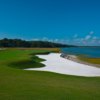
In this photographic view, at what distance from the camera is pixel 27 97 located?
1038 cm

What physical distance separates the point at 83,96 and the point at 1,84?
15.3 feet

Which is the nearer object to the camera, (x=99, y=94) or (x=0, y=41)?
(x=99, y=94)

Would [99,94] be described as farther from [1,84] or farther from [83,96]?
[1,84]

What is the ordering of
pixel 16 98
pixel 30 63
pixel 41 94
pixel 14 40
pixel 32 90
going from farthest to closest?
1. pixel 14 40
2. pixel 30 63
3. pixel 32 90
4. pixel 41 94
5. pixel 16 98

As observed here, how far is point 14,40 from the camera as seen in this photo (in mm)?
159625

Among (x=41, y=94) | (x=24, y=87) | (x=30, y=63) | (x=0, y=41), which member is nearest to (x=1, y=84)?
(x=24, y=87)

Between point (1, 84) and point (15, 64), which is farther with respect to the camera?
point (15, 64)

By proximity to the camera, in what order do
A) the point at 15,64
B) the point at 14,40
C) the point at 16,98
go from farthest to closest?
the point at 14,40
the point at 15,64
the point at 16,98

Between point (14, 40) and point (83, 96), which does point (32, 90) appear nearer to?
point (83, 96)

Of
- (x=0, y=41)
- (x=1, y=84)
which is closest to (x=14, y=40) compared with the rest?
(x=0, y=41)

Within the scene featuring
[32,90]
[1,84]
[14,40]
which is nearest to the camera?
[32,90]

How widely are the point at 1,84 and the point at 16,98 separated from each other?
3173mm

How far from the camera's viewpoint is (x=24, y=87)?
40.8 feet

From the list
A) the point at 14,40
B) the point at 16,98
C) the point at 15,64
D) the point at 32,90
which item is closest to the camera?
the point at 16,98
